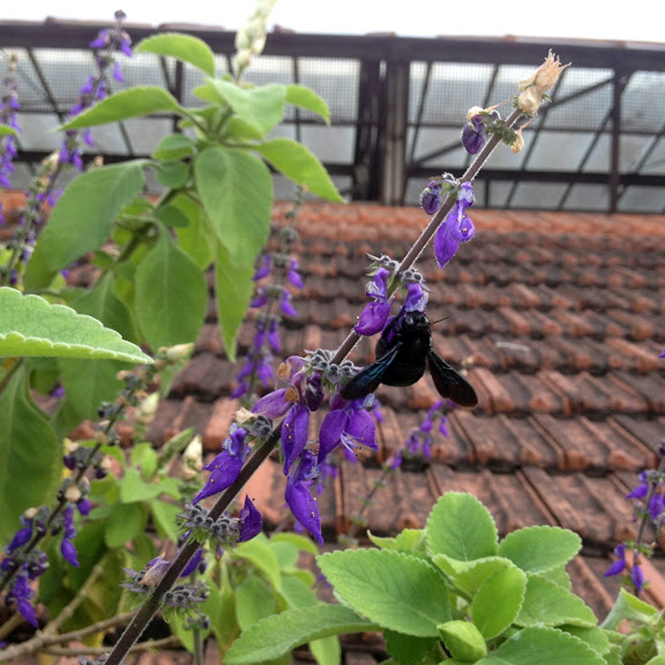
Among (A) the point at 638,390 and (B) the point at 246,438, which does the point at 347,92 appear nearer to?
(A) the point at 638,390

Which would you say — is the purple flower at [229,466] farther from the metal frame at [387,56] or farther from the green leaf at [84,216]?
Answer: the metal frame at [387,56]

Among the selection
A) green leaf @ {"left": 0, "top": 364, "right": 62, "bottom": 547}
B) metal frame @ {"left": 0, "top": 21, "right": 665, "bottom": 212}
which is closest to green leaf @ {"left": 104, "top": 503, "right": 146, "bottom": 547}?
green leaf @ {"left": 0, "top": 364, "right": 62, "bottom": 547}

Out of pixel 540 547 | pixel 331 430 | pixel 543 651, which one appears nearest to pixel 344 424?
pixel 331 430

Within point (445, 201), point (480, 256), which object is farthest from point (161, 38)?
point (480, 256)

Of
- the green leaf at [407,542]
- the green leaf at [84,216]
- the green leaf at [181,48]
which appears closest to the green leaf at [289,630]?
the green leaf at [407,542]

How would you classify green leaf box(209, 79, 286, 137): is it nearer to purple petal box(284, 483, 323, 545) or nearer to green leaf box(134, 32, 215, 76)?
green leaf box(134, 32, 215, 76)
